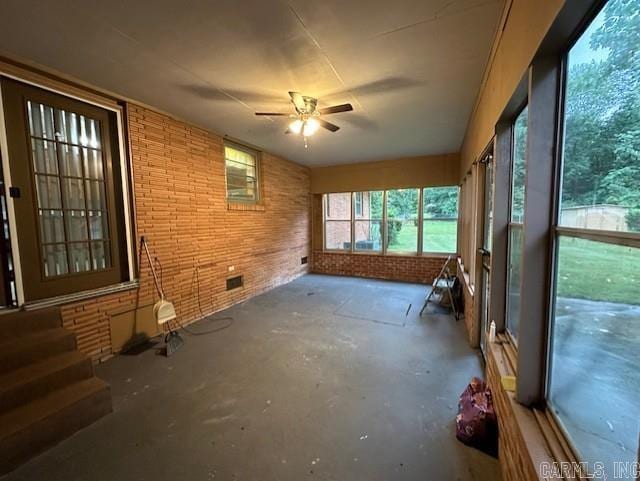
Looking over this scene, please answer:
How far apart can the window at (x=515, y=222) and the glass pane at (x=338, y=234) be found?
513cm

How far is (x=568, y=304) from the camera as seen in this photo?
1134 millimetres

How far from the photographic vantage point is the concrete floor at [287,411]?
1.59 metres

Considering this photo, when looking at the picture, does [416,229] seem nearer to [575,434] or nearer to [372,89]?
[372,89]

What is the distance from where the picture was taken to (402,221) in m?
6.43

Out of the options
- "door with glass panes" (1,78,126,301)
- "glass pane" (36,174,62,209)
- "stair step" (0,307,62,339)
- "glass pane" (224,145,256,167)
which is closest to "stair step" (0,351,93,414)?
"stair step" (0,307,62,339)

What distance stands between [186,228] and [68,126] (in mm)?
1629

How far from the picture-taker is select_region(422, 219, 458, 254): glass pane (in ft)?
19.2

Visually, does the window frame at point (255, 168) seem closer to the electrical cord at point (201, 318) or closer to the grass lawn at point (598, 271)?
the electrical cord at point (201, 318)

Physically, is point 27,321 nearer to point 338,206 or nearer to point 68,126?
point 68,126

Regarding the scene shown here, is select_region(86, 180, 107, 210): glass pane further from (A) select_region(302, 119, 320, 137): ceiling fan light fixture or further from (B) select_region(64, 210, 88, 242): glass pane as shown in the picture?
(A) select_region(302, 119, 320, 137): ceiling fan light fixture

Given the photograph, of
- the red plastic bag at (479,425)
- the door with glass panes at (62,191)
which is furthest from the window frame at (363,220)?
the door with glass panes at (62,191)

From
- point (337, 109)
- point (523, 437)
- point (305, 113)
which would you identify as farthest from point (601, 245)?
point (305, 113)

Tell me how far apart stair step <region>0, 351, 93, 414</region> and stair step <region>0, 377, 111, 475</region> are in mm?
49

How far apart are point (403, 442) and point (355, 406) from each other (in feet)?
1.47
